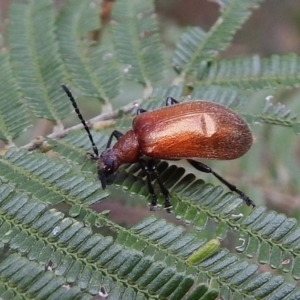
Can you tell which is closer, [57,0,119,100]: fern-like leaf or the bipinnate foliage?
the bipinnate foliage

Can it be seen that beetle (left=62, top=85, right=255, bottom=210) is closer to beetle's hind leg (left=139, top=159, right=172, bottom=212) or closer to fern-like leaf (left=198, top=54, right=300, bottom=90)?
beetle's hind leg (left=139, top=159, right=172, bottom=212)

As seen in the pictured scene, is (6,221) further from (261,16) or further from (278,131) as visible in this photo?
(261,16)

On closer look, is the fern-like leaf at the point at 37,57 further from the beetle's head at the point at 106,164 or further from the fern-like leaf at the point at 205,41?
the fern-like leaf at the point at 205,41

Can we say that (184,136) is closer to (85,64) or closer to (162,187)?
(162,187)

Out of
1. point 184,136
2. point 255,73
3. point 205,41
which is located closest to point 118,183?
point 184,136

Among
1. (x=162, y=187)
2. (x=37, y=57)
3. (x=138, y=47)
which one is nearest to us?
(x=162, y=187)

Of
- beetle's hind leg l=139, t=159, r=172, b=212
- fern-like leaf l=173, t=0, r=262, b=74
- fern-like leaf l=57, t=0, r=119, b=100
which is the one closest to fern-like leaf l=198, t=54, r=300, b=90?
fern-like leaf l=173, t=0, r=262, b=74
